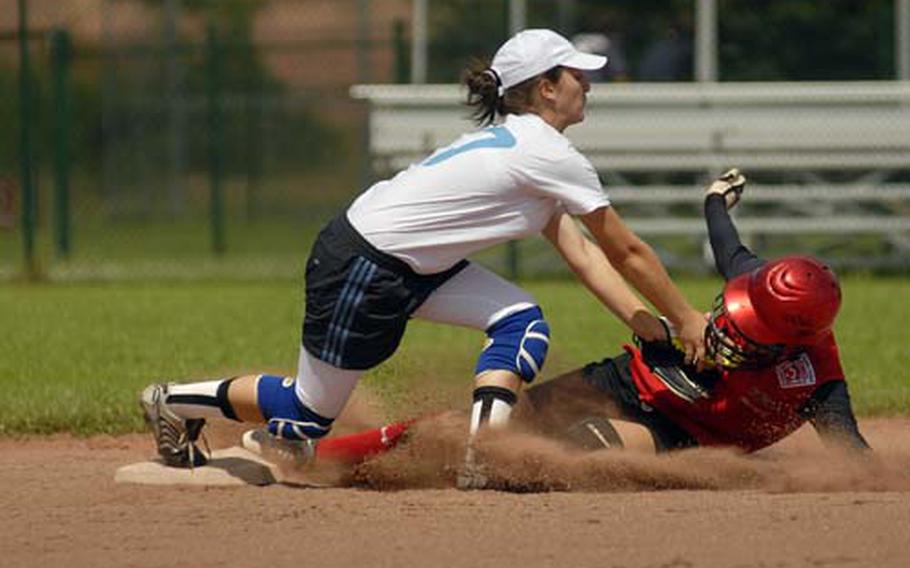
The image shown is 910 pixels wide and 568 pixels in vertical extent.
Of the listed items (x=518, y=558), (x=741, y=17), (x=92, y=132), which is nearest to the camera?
(x=518, y=558)

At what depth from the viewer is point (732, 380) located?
6695 mm

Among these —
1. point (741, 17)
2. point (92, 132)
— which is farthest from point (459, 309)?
point (92, 132)

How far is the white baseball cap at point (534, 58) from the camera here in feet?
22.1

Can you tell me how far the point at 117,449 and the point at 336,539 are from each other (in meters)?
2.82

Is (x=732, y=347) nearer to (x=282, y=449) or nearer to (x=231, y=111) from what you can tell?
(x=282, y=449)

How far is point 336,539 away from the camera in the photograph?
223 inches

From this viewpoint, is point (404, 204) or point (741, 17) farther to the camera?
point (741, 17)

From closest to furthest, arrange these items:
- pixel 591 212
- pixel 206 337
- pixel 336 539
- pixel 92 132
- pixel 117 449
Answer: pixel 336 539, pixel 591 212, pixel 117 449, pixel 206 337, pixel 92 132

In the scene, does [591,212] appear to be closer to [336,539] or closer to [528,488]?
[528,488]

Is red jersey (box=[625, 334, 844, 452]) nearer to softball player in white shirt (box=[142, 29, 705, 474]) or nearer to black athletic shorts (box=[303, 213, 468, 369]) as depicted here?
softball player in white shirt (box=[142, 29, 705, 474])

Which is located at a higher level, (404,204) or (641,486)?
(404,204)

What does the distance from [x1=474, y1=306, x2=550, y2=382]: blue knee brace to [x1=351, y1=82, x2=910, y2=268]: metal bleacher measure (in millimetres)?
9213

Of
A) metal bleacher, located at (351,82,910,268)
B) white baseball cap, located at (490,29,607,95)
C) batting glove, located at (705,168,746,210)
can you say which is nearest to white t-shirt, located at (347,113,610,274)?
white baseball cap, located at (490,29,607,95)

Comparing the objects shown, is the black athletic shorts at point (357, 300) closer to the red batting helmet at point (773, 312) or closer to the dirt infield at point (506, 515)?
the dirt infield at point (506, 515)
